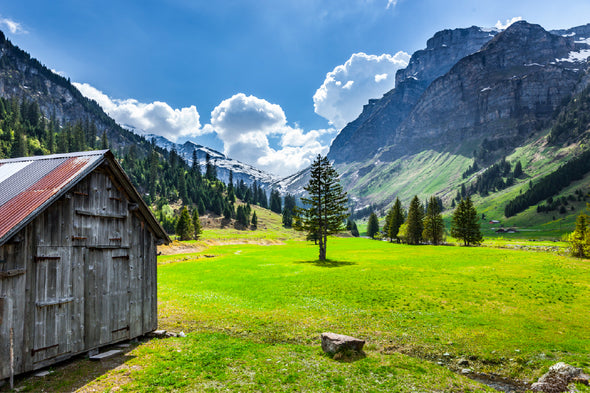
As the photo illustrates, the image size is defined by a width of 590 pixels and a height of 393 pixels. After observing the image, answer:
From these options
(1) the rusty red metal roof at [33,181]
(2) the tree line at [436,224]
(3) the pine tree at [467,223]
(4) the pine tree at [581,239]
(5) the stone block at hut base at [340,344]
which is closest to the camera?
(1) the rusty red metal roof at [33,181]

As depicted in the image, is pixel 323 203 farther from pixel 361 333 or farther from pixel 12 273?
pixel 12 273

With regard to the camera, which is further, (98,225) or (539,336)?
(539,336)

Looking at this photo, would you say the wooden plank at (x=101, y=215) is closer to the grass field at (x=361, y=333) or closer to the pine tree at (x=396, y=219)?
the grass field at (x=361, y=333)

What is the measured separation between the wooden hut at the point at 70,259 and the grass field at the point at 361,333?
5.02 feet

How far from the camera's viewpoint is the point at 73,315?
13.8m

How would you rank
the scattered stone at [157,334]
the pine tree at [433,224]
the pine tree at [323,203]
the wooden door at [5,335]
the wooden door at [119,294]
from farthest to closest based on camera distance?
the pine tree at [433,224] < the pine tree at [323,203] < the scattered stone at [157,334] < the wooden door at [119,294] < the wooden door at [5,335]

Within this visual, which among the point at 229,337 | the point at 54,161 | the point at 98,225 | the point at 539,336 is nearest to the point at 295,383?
the point at 229,337

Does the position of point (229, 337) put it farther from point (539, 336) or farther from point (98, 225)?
point (539, 336)

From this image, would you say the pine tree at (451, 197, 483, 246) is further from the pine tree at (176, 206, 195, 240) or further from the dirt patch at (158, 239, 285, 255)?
the pine tree at (176, 206, 195, 240)

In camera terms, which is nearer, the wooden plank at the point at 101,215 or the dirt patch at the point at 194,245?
the wooden plank at the point at 101,215

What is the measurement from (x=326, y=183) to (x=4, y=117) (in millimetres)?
222987

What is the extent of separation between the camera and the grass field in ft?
41.0

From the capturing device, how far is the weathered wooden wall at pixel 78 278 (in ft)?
39.1

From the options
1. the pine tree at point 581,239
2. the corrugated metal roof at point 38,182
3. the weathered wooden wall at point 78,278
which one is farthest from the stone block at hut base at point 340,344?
the pine tree at point 581,239
